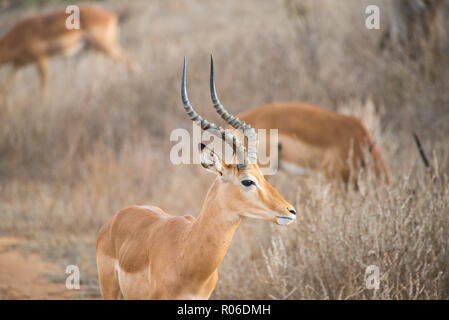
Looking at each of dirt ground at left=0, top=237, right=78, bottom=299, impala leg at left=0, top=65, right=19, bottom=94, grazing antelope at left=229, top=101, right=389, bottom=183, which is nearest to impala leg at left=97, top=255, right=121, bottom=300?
dirt ground at left=0, top=237, right=78, bottom=299

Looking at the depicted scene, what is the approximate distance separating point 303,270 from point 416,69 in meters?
6.13

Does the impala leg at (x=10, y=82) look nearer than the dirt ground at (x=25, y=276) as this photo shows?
No

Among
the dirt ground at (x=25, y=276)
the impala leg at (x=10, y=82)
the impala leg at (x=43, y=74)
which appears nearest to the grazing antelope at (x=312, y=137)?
the dirt ground at (x=25, y=276)

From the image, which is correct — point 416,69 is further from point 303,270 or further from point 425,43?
point 303,270

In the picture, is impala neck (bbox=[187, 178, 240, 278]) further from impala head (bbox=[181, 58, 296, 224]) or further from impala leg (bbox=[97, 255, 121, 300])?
impala leg (bbox=[97, 255, 121, 300])

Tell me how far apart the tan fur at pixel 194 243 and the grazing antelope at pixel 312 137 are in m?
3.13

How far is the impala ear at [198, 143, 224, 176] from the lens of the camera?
3.47 meters

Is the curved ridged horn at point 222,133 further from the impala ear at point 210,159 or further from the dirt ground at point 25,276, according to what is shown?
the dirt ground at point 25,276

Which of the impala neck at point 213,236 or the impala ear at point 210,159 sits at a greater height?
the impala ear at point 210,159

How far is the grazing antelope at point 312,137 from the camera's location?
664 cm

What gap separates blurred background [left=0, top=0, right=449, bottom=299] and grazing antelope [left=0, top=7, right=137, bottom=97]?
0.39m
